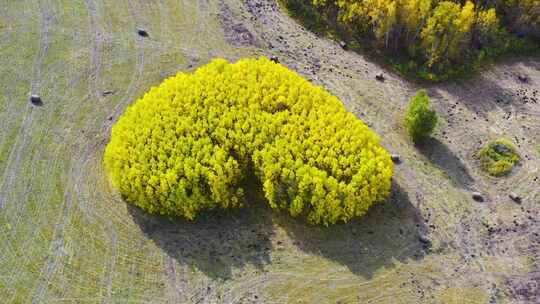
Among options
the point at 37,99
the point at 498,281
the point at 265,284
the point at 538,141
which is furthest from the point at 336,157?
the point at 37,99

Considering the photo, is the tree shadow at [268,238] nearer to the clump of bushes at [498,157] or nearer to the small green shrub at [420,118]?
the small green shrub at [420,118]

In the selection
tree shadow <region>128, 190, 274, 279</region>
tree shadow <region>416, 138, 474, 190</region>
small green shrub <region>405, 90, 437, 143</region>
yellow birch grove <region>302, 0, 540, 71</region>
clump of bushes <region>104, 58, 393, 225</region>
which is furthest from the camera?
yellow birch grove <region>302, 0, 540, 71</region>

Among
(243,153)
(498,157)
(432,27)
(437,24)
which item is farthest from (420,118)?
(243,153)

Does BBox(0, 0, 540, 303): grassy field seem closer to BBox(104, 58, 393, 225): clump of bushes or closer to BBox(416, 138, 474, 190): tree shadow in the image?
BBox(416, 138, 474, 190): tree shadow

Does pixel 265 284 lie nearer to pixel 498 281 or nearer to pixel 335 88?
pixel 498 281

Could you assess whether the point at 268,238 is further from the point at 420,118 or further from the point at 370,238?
the point at 420,118

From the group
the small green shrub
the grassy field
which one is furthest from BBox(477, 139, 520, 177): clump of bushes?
the small green shrub

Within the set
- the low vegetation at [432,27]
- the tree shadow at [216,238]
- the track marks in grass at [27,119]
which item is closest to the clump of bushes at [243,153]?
the tree shadow at [216,238]
